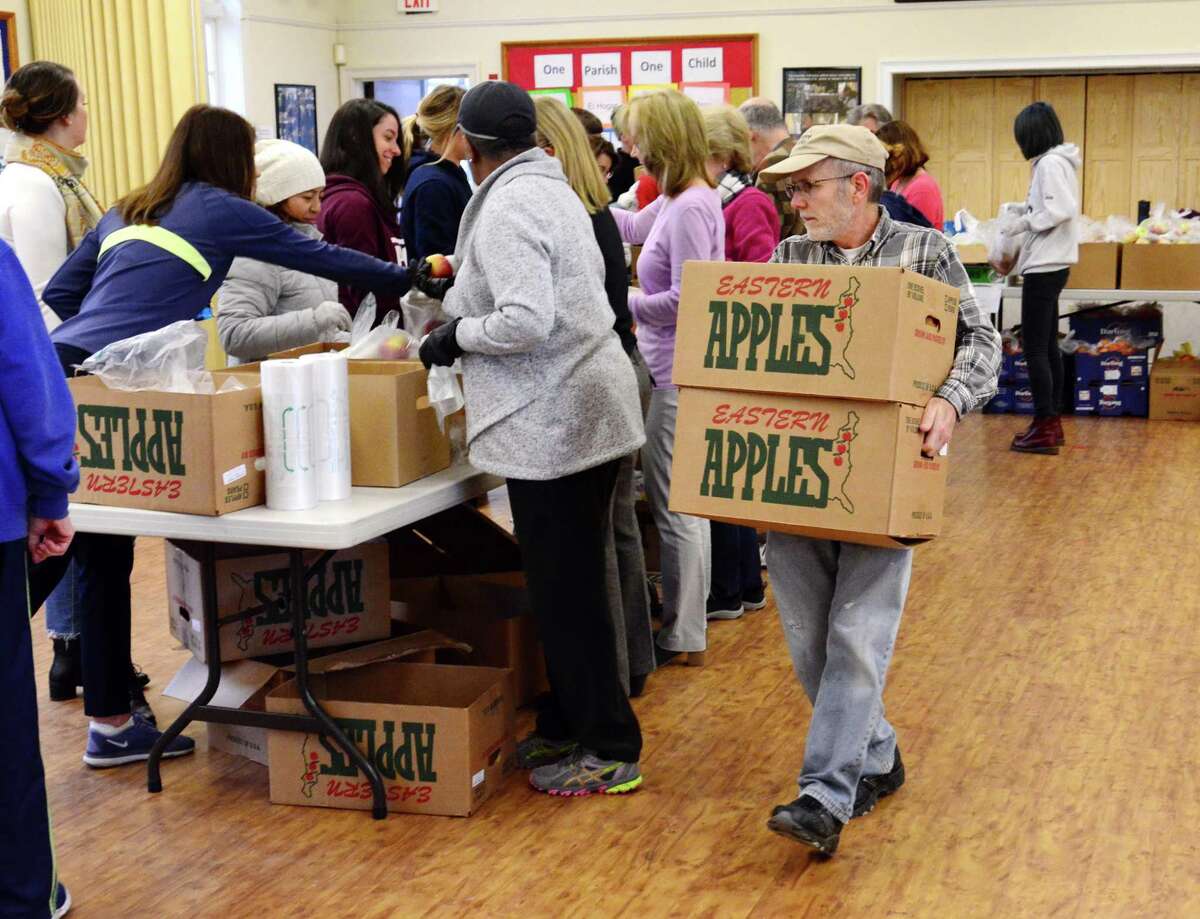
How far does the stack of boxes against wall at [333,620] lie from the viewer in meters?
2.65

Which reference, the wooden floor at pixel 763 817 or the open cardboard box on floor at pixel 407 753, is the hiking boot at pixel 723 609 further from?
the open cardboard box on floor at pixel 407 753

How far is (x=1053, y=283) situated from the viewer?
6602 mm

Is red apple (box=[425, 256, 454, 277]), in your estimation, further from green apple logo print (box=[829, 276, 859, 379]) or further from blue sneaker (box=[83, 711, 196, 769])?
blue sneaker (box=[83, 711, 196, 769])

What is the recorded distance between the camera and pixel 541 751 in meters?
3.12

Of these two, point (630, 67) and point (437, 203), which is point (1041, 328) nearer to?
point (437, 203)

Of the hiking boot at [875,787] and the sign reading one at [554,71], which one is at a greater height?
the sign reading one at [554,71]

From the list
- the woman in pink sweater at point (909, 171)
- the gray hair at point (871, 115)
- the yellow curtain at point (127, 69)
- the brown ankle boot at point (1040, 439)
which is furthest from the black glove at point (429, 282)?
the yellow curtain at point (127, 69)

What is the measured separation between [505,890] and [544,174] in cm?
133

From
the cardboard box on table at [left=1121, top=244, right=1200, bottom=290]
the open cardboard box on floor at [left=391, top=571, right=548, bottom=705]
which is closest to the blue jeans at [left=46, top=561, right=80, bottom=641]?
the open cardboard box on floor at [left=391, top=571, right=548, bottom=705]

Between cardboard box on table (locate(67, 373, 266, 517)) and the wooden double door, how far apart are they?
315 inches

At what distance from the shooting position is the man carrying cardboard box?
253cm

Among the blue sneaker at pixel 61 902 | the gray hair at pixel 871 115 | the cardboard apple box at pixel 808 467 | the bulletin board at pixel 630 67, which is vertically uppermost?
the bulletin board at pixel 630 67

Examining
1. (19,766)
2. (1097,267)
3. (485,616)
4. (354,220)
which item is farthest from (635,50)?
(19,766)

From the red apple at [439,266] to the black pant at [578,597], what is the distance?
55 centimetres
